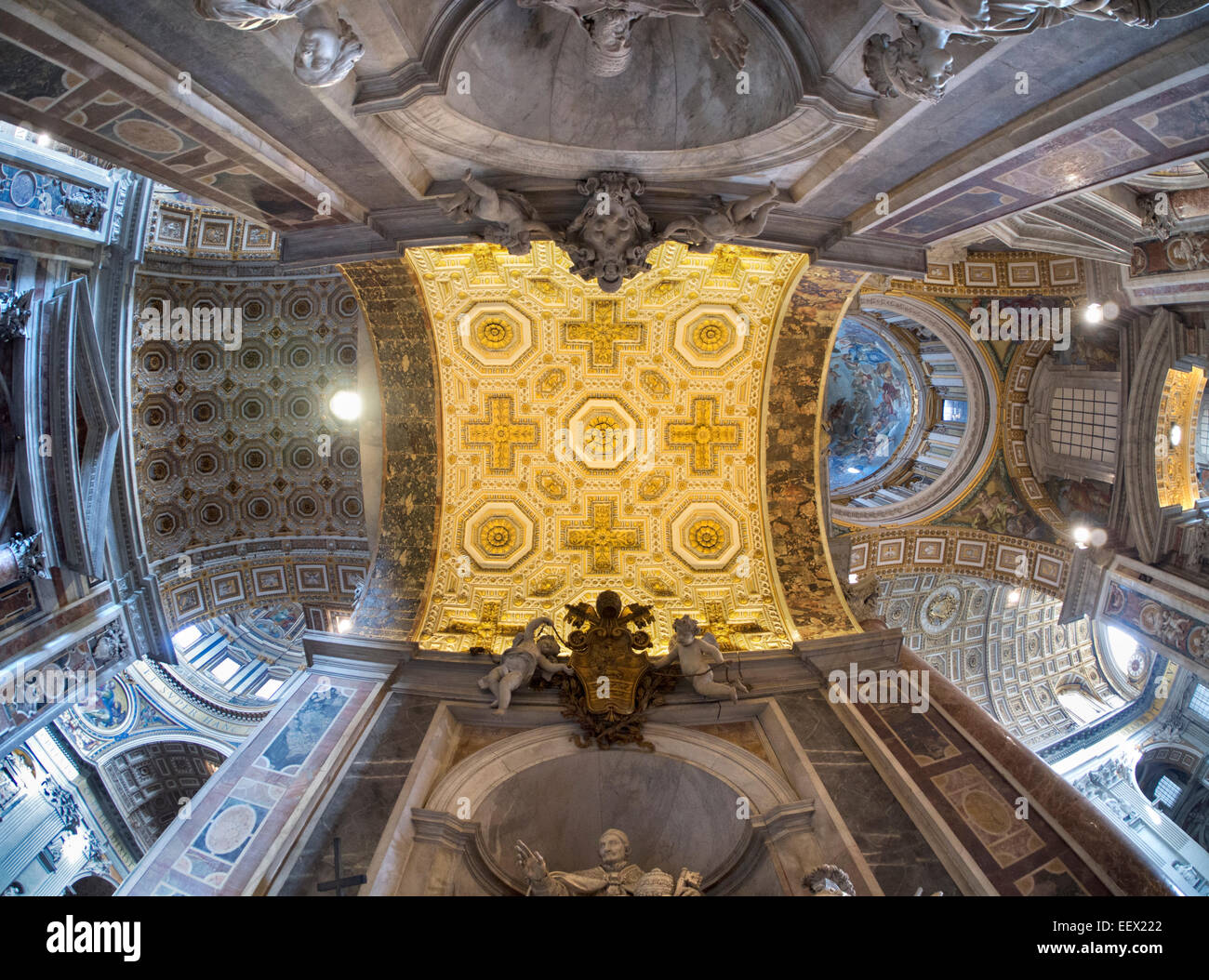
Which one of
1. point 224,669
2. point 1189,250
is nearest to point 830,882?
point 1189,250

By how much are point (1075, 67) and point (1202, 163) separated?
524 centimetres

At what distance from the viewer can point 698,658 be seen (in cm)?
1023

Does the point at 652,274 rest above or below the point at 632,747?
above

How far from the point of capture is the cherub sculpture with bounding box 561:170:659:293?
807 cm

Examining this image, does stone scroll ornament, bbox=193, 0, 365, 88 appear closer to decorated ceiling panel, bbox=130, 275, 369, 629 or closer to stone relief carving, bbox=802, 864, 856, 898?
stone relief carving, bbox=802, 864, 856, 898

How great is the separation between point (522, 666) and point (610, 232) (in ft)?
19.9

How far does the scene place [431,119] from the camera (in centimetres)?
727

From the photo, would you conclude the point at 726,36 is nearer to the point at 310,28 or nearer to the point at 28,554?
the point at 310,28

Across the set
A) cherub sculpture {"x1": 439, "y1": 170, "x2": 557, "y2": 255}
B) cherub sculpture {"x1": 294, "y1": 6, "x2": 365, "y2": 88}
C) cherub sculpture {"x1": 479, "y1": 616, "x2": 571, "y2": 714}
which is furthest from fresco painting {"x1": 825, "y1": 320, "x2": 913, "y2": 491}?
cherub sculpture {"x1": 294, "y1": 6, "x2": 365, "y2": 88}

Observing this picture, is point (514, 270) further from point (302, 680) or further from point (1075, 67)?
point (1075, 67)

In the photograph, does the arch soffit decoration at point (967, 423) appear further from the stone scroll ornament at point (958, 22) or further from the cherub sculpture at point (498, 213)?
the stone scroll ornament at point (958, 22)

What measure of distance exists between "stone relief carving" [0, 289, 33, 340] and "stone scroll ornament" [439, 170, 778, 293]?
5631mm
